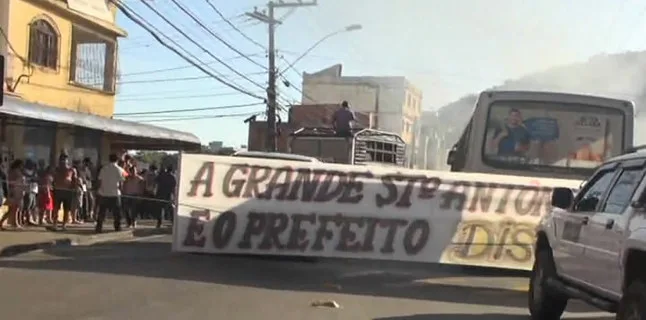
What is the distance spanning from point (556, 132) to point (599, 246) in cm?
725

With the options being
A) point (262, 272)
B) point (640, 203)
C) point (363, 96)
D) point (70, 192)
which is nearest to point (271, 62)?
point (70, 192)

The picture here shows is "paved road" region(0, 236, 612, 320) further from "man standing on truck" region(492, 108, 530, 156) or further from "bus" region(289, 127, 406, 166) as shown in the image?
"bus" region(289, 127, 406, 166)

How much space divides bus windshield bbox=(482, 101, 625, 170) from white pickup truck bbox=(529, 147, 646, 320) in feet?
15.9

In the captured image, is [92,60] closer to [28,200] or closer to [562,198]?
[28,200]

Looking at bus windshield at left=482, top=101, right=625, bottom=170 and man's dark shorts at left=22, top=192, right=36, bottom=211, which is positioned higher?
bus windshield at left=482, top=101, right=625, bottom=170

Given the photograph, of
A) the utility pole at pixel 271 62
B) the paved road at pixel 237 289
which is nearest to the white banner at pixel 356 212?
the paved road at pixel 237 289

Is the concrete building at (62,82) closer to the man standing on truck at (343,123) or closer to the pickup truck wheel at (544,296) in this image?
the man standing on truck at (343,123)

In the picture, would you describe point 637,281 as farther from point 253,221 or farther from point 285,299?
point 253,221

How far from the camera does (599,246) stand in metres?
8.10

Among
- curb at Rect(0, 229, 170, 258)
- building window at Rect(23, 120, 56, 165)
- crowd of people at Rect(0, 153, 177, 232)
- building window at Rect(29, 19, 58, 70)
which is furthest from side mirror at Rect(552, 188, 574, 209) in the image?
building window at Rect(29, 19, 58, 70)

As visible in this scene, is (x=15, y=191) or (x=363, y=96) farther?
(x=363, y=96)

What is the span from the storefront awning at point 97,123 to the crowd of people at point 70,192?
86 cm

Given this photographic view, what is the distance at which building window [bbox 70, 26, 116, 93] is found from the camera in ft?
84.9

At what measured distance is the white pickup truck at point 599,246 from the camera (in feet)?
23.4
